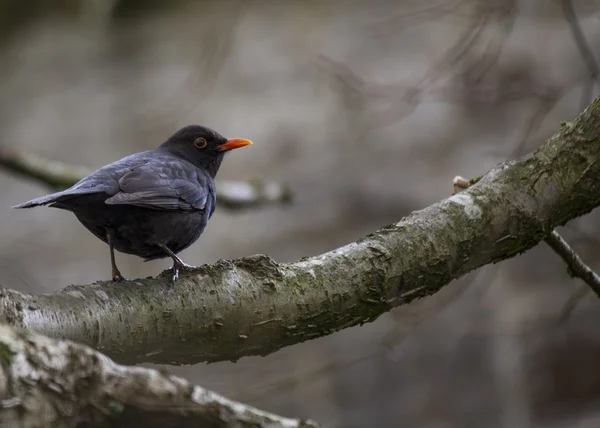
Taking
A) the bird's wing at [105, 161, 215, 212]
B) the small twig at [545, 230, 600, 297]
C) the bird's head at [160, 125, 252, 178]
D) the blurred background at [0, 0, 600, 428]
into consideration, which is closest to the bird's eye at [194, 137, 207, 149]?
the bird's head at [160, 125, 252, 178]

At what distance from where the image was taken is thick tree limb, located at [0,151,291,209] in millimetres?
5379

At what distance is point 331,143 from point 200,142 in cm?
424

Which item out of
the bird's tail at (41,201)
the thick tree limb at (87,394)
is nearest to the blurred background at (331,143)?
the bird's tail at (41,201)

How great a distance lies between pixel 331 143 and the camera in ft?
28.1

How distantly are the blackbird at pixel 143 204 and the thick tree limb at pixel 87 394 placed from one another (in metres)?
1.19

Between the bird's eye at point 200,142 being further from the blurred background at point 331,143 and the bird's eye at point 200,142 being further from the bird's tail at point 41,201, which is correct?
the blurred background at point 331,143

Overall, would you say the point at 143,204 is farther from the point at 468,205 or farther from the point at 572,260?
the point at 572,260

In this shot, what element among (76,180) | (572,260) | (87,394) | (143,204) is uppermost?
(76,180)

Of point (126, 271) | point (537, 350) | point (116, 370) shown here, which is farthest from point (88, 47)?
point (116, 370)

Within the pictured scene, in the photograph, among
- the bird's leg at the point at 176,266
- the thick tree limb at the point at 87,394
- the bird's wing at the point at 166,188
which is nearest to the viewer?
the thick tree limb at the point at 87,394

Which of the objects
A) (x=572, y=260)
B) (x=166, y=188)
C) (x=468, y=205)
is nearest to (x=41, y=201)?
(x=166, y=188)

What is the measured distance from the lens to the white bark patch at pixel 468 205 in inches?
115

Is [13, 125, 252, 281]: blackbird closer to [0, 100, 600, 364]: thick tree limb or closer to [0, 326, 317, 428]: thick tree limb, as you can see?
[0, 100, 600, 364]: thick tree limb

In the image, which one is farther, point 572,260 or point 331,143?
point 331,143
